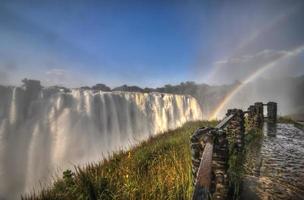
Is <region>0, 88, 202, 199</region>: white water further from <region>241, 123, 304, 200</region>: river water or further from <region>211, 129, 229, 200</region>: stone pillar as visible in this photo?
<region>211, 129, 229, 200</region>: stone pillar

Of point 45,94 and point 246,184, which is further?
point 45,94

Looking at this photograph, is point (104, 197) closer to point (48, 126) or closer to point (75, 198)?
point (75, 198)

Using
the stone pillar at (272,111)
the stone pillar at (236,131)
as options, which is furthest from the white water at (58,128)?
the stone pillar at (236,131)

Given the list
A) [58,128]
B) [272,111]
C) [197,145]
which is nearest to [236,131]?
[197,145]

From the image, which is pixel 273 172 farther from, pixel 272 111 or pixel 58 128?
pixel 58 128

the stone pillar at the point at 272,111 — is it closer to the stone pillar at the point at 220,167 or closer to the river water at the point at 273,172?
the river water at the point at 273,172

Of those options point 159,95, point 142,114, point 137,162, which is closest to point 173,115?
point 159,95
